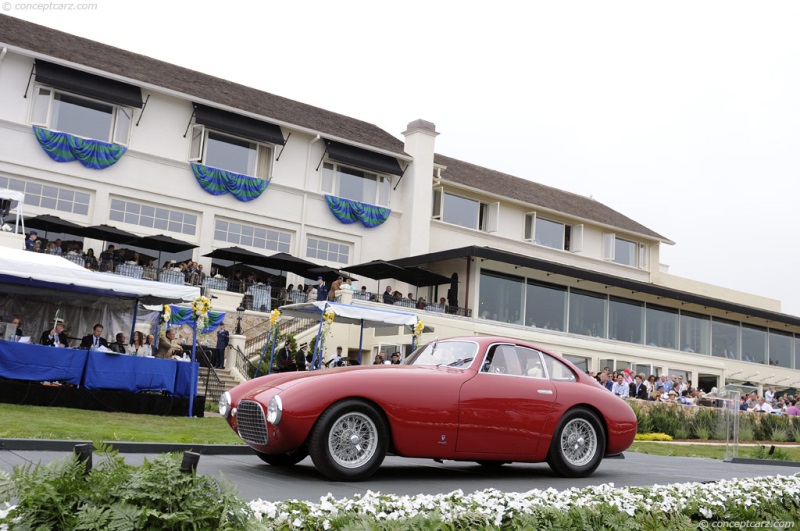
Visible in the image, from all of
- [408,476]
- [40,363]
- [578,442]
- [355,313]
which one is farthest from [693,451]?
[40,363]

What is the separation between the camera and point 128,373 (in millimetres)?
16406

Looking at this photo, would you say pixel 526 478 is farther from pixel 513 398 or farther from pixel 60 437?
pixel 60 437

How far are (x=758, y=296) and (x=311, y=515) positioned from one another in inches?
2224

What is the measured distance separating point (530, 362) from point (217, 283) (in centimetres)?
2259

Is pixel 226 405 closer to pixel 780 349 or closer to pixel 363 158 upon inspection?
pixel 363 158

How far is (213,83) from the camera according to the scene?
36906mm

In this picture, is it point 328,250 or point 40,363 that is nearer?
point 40,363

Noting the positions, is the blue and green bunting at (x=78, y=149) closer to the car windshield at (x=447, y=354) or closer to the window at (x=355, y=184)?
the window at (x=355, y=184)

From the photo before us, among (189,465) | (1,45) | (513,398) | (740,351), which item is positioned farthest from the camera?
(740,351)

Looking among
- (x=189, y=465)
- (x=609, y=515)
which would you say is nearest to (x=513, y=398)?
(x=609, y=515)

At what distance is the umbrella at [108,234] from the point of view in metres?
27.7

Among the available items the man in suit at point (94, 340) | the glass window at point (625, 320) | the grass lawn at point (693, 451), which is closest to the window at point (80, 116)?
the man in suit at point (94, 340)

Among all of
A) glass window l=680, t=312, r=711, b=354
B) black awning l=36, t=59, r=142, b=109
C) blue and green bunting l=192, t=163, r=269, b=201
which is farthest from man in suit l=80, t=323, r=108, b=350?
glass window l=680, t=312, r=711, b=354

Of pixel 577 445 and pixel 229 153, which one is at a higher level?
pixel 229 153
